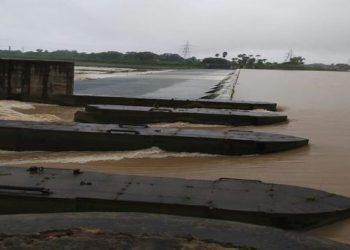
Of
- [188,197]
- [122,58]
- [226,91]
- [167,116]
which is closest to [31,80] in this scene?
[167,116]

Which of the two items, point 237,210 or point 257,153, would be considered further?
point 257,153

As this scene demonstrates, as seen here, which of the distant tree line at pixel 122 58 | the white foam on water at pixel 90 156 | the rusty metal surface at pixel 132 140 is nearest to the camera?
the white foam on water at pixel 90 156

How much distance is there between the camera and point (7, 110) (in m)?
18.0

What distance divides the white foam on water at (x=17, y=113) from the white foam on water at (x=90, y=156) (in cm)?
554

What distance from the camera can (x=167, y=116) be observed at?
1545cm

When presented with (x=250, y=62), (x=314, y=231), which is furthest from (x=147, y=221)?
(x=250, y=62)

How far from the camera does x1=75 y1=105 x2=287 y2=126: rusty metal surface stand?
15.4 meters

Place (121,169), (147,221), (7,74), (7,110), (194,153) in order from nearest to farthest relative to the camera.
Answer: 1. (147,221)
2. (121,169)
3. (194,153)
4. (7,110)
5. (7,74)

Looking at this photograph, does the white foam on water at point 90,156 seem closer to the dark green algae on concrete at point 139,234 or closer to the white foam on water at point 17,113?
the dark green algae on concrete at point 139,234

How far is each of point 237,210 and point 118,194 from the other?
1.35m

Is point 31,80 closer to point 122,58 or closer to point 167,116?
point 167,116

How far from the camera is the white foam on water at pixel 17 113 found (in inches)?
642

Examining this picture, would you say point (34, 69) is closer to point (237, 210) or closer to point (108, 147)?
point (108, 147)

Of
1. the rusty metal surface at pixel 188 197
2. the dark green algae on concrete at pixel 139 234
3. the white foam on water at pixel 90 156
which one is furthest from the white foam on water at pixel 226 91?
the dark green algae on concrete at pixel 139 234
